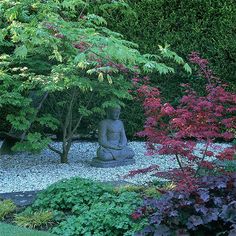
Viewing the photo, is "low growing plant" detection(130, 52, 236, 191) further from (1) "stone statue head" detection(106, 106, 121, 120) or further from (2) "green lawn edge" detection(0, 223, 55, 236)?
(1) "stone statue head" detection(106, 106, 121, 120)

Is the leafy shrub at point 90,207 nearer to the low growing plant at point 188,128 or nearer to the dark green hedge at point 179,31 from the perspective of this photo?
the low growing plant at point 188,128

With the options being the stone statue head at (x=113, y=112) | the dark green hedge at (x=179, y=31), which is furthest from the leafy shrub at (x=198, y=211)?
the dark green hedge at (x=179, y=31)

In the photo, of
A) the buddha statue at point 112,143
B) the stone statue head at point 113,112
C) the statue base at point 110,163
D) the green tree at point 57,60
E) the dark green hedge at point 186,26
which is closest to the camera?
the green tree at point 57,60

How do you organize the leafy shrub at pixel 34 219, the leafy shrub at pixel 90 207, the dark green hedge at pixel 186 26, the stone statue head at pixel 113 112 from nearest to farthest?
the leafy shrub at pixel 90 207, the leafy shrub at pixel 34 219, the stone statue head at pixel 113 112, the dark green hedge at pixel 186 26

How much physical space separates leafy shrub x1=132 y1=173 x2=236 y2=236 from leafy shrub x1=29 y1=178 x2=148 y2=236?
421 mm

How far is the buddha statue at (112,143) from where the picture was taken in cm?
859

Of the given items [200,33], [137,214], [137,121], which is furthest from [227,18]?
[137,214]

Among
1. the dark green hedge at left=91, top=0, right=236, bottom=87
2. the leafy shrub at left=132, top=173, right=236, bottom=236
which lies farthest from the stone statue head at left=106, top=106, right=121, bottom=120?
the leafy shrub at left=132, top=173, right=236, bottom=236

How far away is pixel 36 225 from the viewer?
17.5 feet

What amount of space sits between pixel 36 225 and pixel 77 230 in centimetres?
51

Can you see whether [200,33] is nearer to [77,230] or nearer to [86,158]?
[86,158]

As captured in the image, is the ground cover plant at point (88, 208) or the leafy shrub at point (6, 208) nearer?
the ground cover plant at point (88, 208)

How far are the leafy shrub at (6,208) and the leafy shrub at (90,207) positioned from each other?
0.24m

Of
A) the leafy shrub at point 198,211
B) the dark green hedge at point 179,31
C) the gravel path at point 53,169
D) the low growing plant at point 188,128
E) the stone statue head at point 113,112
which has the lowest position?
the gravel path at point 53,169
